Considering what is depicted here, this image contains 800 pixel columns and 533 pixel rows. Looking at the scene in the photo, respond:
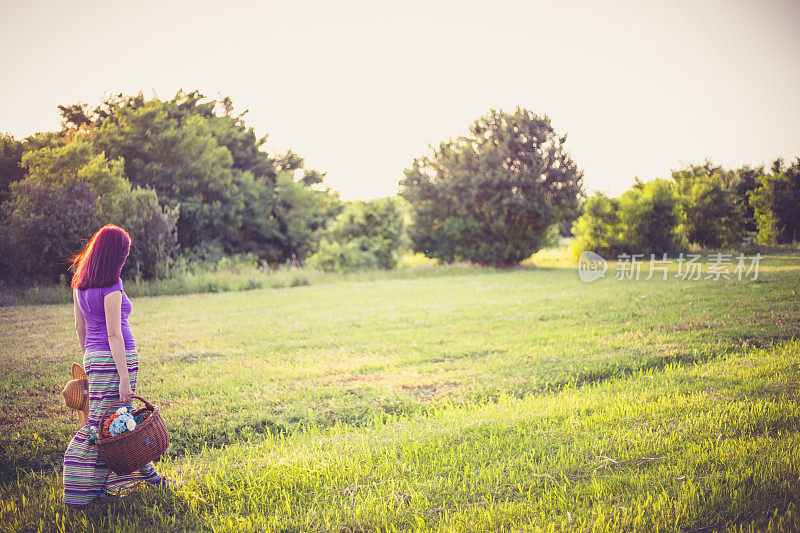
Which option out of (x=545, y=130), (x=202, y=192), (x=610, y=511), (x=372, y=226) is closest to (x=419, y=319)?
(x=610, y=511)

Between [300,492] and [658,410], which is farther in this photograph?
[658,410]

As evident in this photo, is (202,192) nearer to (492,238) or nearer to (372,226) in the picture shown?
(372,226)

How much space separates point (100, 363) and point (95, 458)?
0.77 m

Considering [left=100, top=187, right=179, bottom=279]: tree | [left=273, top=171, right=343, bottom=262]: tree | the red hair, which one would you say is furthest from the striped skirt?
[left=273, top=171, right=343, bottom=262]: tree

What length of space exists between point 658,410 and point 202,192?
26871 mm

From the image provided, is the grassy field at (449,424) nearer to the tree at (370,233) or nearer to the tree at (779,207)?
the tree at (370,233)

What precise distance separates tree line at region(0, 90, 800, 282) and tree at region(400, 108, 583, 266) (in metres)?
0.08

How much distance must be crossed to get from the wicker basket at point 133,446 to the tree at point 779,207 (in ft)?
101

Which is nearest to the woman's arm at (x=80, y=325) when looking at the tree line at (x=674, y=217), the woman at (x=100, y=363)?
the woman at (x=100, y=363)

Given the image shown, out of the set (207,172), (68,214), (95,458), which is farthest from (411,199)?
(95,458)

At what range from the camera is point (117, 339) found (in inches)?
136

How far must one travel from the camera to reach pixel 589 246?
1298 inches

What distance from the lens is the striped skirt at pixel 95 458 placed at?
3.37m

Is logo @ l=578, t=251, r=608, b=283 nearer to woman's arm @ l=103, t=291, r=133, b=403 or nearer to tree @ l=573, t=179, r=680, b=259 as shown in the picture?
tree @ l=573, t=179, r=680, b=259
